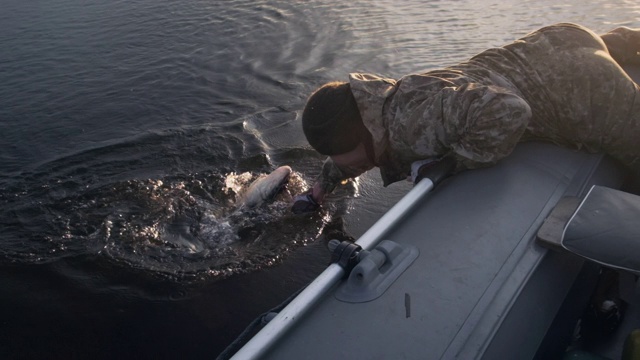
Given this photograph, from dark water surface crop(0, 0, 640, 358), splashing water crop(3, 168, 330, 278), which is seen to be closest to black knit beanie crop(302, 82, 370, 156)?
dark water surface crop(0, 0, 640, 358)

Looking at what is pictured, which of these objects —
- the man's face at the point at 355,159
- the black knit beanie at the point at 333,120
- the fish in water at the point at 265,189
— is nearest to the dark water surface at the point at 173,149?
the fish in water at the point at 265,189

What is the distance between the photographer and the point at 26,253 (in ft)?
13.5

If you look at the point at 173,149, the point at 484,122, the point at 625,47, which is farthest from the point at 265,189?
the point at 625,47

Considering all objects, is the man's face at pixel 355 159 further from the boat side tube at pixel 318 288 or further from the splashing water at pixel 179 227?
the splashing water at pixel 179 227

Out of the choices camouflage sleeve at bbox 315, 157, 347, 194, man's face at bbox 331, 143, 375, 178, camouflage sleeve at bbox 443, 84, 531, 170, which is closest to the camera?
camouflage sleeve at bbox 443, 84, 531, 170

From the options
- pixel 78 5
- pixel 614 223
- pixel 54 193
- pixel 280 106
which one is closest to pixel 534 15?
pixel 280 106

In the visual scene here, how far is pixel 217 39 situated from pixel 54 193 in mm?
4523

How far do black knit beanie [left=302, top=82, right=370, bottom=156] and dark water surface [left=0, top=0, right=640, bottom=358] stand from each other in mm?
1132

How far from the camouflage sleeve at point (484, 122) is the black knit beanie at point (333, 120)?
571 mm

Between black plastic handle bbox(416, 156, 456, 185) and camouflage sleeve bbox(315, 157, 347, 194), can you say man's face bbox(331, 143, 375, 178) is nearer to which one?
camouflage sleeve bbox(315, 157, 347, 194)

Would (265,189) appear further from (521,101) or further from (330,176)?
(521,101)

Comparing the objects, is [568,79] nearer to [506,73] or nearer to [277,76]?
[506,73]

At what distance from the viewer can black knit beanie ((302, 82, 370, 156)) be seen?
3.00 meters

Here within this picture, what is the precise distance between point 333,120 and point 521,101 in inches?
40.4
